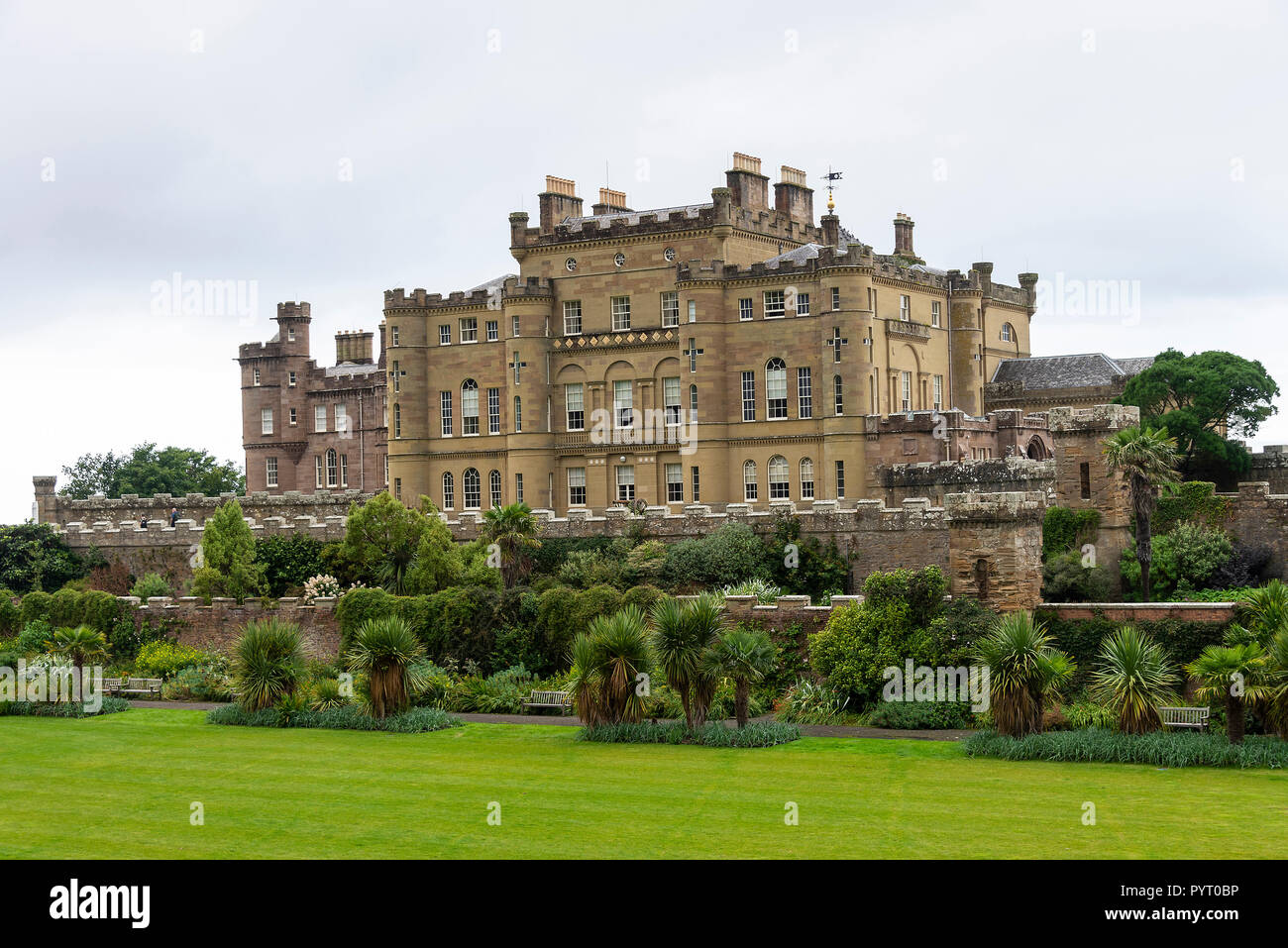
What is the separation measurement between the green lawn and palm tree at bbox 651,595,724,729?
1.51m

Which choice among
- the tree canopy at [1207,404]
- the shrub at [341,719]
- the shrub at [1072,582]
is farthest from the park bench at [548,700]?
the tree canopy at [1207,404]

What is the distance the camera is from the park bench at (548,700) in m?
39.3

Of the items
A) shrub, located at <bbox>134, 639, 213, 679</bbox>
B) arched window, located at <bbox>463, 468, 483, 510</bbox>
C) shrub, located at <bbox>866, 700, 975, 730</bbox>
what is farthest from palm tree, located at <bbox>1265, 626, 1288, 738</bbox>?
arched window, located at <bbox>463, 468, 483, 510</bbox>

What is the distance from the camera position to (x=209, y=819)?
25.5m

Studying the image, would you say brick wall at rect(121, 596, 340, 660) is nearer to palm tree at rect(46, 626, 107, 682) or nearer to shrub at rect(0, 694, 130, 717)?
palm tree at rect(46, 626, 107, 682)

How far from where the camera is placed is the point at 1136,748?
96.2 ft

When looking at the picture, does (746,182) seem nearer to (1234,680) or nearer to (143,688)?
(143,688)

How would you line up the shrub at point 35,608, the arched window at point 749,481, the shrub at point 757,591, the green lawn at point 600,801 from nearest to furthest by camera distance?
the green lawn at point 600,801 < the shrub at point 757,591 < the shrub at point 35,608 < the arched window at point 749,481

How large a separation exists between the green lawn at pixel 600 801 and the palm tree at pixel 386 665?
2238 mm

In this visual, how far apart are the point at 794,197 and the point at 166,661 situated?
32.7 m

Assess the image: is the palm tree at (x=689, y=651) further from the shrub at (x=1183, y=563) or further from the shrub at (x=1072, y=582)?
the shrub at (x=1183, y=563)

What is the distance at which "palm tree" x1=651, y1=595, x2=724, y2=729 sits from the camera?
3319 centimetres

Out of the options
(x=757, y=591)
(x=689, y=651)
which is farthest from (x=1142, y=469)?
(x=689, y=651)

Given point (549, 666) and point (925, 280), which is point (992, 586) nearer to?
point (549, 666)
